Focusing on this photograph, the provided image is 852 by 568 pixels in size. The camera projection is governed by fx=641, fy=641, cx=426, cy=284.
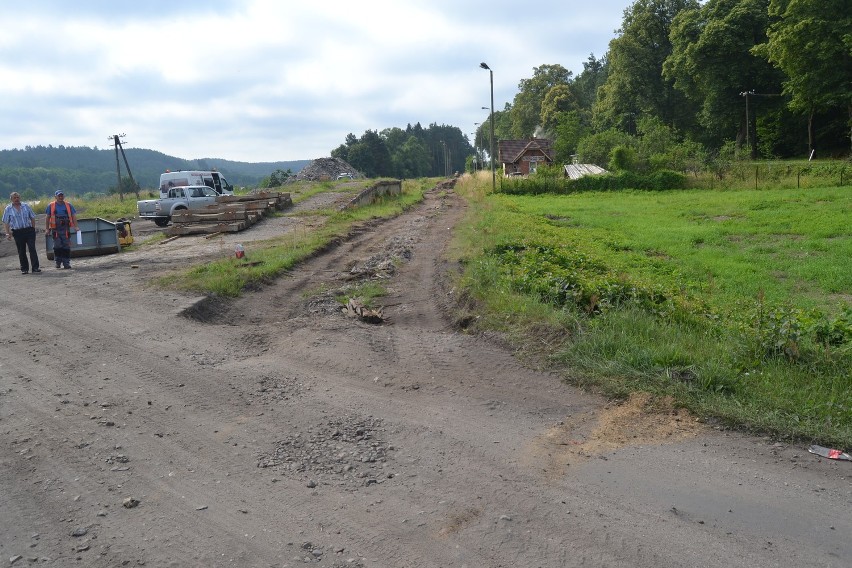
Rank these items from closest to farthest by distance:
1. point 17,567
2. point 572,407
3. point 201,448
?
1. point 17,567
2. point 201,448
3. point 572,407

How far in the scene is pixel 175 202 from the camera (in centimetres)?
2900

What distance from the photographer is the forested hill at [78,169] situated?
9788cm

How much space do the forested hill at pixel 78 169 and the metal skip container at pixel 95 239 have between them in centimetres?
5846

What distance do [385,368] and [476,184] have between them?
150 ft

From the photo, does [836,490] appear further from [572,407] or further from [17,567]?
[17,567]

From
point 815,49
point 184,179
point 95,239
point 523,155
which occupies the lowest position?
point 95,239

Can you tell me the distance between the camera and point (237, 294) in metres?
11.3

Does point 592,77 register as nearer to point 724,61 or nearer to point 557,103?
point 557,103

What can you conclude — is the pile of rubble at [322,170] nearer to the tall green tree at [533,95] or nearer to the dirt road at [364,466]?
the tall green tree at [533,95]

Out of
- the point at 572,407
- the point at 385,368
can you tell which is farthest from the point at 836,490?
the point at 385,368

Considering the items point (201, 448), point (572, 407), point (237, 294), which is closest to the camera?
point (201, 448)

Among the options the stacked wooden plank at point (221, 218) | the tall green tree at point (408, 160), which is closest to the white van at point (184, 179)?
the stacked wooden plank at point (221, 218)

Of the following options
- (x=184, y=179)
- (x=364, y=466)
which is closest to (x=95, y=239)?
(x=184, y=179)

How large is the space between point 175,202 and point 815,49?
4087 cm
